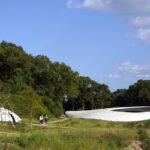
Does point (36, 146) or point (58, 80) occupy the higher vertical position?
point (58, 80)

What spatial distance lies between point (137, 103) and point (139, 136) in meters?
87.4

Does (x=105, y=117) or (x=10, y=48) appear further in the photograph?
(x=10, y=48)

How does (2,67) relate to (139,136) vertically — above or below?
above

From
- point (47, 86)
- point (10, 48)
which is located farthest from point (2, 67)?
point (47, 86)

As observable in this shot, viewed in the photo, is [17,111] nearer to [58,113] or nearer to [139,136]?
[58,113]

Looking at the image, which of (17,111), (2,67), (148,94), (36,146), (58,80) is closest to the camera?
(36,146)

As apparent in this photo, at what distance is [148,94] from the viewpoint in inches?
4267

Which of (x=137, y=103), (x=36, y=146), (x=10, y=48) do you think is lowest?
(x=36, y=146)

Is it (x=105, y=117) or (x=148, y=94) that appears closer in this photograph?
(x=105, y=117)

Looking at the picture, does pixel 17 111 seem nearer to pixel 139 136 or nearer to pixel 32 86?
pixel 32 86

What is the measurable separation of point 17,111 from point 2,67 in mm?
13762

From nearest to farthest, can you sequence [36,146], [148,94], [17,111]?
[36,146] < [17,111] < [148,94]

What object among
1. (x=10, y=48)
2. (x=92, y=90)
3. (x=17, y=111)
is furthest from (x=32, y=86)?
(x=92, y=90)

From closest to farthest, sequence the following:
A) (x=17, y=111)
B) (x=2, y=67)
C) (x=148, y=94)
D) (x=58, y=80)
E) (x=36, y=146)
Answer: (x=36, y=146) < (x=17, y=111) < (x=2, y=67) < (x=58, y=80) < (x=148, y=94)
